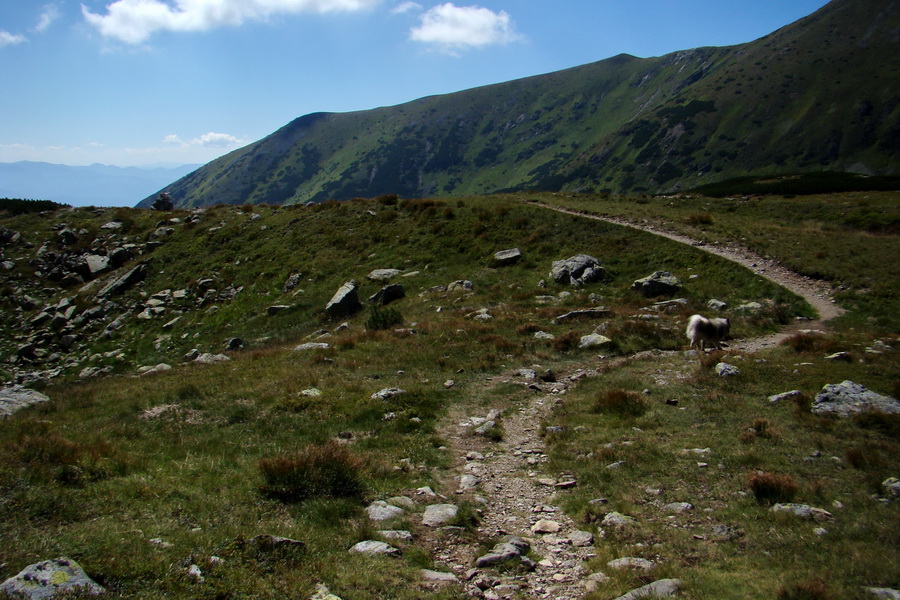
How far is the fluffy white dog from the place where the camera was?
1836 cm

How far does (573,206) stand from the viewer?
43156mm

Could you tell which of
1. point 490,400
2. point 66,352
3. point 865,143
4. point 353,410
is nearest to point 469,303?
point 490,400

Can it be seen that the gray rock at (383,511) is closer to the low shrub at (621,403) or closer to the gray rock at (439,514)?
the gray rock at (439,514)

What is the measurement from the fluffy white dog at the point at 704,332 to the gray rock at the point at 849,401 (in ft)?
20.3

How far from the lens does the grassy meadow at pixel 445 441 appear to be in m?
6.27

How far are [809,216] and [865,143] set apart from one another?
198 meters

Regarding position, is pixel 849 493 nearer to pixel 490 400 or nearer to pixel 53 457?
pixel 490 400

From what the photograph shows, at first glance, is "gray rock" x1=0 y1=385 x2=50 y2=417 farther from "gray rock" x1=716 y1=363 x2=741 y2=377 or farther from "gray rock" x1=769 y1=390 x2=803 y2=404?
"gray rock" x1=769 y1=390 x2=803 y2=404

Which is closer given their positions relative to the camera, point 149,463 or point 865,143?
point 149,463

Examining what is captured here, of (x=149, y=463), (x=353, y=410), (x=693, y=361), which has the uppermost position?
(x=149, y=463)

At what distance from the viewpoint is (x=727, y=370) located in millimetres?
14961

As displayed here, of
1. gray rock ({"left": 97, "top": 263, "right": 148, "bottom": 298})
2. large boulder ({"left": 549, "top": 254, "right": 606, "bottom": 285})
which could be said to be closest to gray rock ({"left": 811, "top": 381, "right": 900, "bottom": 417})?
large boulder ({"left": 549, "top": 254, "right": 606, "bottom": 285})

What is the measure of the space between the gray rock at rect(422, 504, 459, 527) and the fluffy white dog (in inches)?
528

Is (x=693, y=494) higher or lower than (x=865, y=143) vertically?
lower
